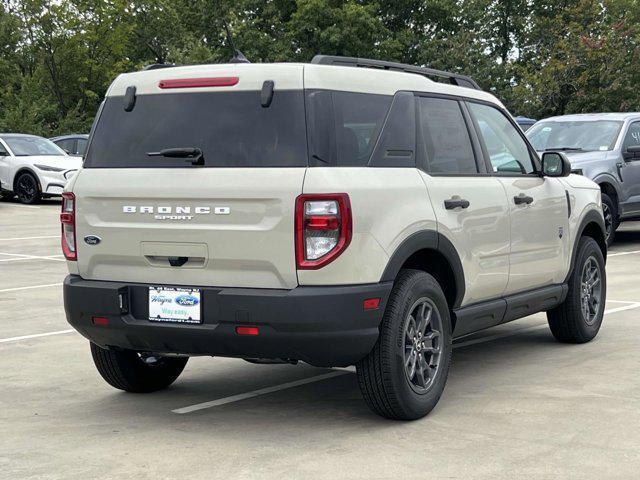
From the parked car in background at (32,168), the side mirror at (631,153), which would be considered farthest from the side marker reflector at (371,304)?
the parked car in background at (32,168)

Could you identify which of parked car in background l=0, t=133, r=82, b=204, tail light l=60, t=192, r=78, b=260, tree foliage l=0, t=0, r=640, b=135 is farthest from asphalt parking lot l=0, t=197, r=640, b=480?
tree foliage l=0, t=0, r=640, b=135

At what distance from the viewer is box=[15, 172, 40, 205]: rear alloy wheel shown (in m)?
26.1

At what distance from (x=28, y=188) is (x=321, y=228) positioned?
21697 millimetres

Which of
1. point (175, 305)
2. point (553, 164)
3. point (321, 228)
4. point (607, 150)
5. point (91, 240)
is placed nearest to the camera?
point (321, 228)

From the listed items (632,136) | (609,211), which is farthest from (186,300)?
(632,136)

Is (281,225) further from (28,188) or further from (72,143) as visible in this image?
(72,143)

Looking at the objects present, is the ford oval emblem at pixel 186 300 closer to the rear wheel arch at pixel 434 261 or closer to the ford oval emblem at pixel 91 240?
the ford oval emblem at pixel 91 240

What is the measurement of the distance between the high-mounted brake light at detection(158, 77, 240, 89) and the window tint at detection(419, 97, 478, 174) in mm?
1194

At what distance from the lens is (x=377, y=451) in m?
5.57

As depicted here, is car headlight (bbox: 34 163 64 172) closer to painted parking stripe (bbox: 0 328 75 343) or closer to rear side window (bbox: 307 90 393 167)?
painted parking stripe (bbox: 0 328 75 343)

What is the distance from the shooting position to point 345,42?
4906 centimetres

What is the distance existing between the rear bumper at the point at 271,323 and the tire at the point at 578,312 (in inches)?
112

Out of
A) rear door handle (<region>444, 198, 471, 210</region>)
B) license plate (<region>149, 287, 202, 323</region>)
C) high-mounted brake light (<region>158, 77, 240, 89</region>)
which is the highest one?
high-mounted brake light (<region>158, 77, 240, 89</region>)

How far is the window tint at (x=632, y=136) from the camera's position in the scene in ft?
52.9
